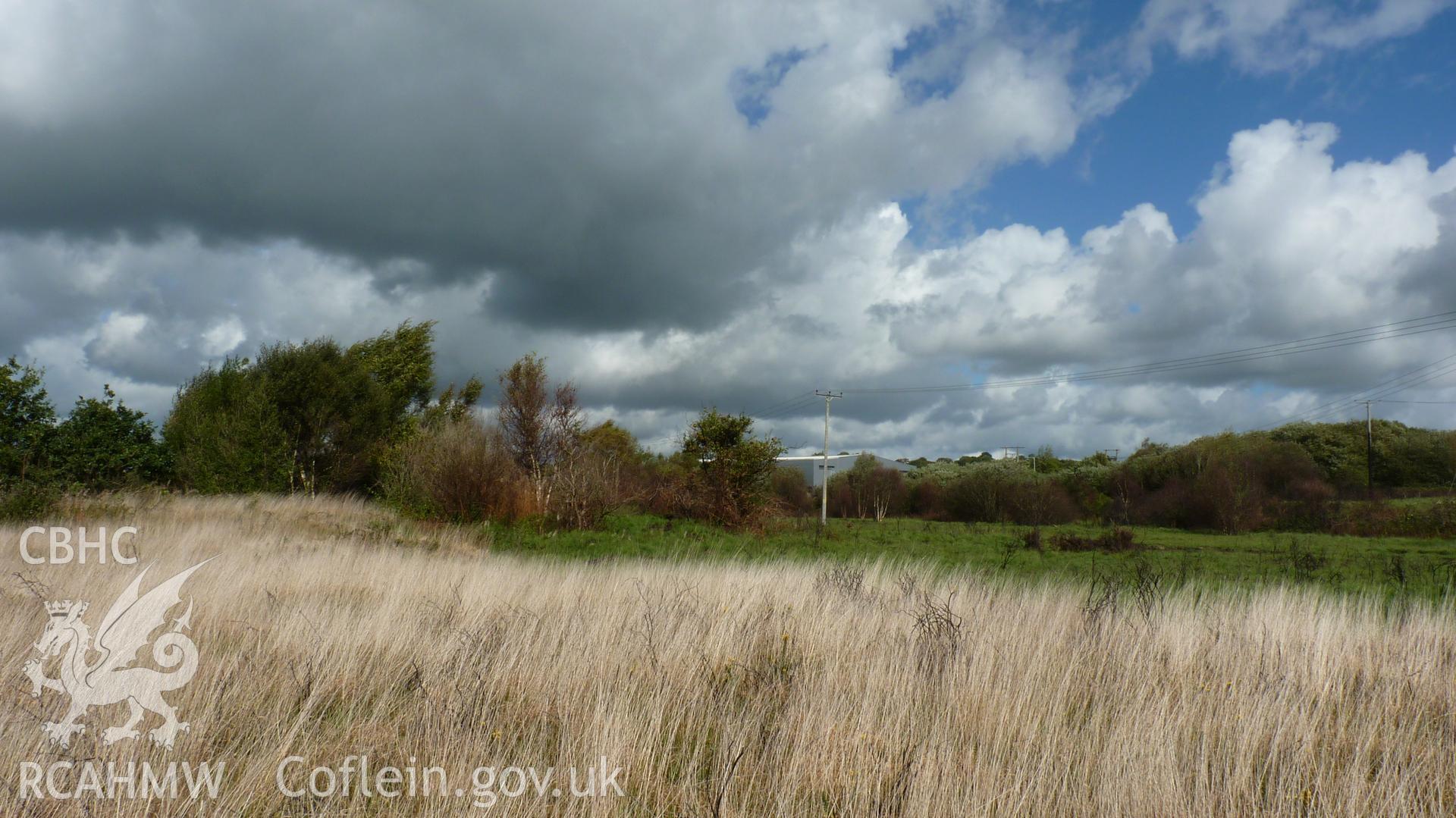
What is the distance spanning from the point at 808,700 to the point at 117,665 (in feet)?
12.4

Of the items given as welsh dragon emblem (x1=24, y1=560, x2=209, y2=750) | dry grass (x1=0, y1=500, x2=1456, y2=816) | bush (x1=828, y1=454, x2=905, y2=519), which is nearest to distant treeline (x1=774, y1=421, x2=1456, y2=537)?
bush (x1=828, y1=454, x2=905, y2=519)

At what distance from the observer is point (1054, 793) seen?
9.93 feet

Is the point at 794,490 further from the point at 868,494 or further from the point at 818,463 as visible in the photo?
the point at 818,463

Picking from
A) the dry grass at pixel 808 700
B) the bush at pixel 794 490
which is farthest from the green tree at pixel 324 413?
the dry grass at pixel 808 700

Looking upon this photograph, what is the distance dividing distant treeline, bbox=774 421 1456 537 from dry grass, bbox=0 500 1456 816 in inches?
834

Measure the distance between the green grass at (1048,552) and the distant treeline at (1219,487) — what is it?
441cm

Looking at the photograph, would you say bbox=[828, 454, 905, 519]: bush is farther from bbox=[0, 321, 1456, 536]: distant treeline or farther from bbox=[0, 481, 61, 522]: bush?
bbox=[0, 481, 61, 522]: bush

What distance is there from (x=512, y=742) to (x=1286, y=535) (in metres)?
32.2

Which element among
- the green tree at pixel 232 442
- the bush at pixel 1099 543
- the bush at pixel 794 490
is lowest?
the bush at pixel 1099 543

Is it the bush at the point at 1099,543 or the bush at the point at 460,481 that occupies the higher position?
the bush at the point at 460,481

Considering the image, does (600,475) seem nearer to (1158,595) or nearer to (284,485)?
(284,485)

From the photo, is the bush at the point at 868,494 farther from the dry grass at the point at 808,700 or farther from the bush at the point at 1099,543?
the dry grass at the point at 808,700

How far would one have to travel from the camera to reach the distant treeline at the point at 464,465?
1947 cm

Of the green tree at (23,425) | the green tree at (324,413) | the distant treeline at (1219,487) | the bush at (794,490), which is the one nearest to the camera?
the green tree at (23,425)
